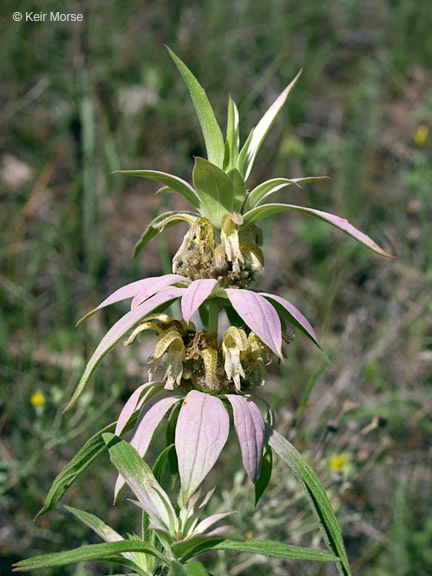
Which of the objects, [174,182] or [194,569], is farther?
[174,182]

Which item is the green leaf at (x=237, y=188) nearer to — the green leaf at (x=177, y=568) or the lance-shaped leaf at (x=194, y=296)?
the lance-shaped leaf at (x=194, y=296)

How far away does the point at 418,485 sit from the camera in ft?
8.47

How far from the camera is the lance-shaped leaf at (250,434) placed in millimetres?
1068

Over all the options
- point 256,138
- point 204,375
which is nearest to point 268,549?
point 204,375

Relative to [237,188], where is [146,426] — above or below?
below

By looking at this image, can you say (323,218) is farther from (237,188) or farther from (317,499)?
(317,499)

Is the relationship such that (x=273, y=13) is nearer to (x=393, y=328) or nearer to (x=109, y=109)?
(x=109, y=109)

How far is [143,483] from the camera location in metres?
1.12

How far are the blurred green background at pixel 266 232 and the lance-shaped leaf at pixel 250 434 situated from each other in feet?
2.99

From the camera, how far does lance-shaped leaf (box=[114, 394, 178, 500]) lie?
1.17 metres

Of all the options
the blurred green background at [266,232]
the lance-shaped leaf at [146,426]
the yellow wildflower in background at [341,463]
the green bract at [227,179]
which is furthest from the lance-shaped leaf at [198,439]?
the yellow wildflower in background at [341,463]

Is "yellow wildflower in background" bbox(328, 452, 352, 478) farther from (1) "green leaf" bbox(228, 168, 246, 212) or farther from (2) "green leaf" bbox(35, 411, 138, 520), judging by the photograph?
(1) "green leaf" bbox(228, 168, 246, 212)

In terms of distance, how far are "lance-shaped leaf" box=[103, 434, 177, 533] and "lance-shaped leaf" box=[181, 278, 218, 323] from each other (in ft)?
1.07

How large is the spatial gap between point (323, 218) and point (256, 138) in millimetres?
291
